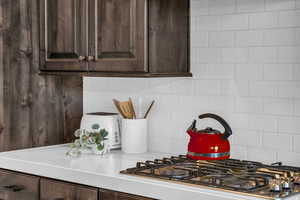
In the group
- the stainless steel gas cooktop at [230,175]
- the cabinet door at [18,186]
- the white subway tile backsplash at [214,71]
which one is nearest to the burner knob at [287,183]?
the stainless steel gas cooktop at [230,175]

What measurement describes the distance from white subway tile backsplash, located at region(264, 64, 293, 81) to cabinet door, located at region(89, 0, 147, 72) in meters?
0.65

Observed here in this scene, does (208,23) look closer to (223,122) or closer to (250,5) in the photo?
(250,5)

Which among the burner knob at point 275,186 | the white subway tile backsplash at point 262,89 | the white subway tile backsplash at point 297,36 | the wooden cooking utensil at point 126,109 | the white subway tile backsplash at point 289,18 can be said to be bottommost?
the burner knob at point 275,186

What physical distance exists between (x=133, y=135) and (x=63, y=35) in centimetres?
76

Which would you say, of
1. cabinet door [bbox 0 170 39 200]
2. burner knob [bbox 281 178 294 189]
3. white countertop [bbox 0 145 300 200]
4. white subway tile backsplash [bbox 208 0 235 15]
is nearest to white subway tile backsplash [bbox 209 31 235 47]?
white subway tile backsplash [bbox 208 0 235 15]

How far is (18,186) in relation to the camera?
312 cm

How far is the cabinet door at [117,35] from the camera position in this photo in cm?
297

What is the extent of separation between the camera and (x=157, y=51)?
3.01 m

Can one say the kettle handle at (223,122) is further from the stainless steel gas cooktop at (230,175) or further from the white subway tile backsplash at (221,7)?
the white subway tile backsplash at (221,7)

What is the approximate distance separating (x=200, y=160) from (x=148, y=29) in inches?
29.7

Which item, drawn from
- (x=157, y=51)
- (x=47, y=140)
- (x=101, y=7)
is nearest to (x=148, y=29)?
(x=157, y=51)

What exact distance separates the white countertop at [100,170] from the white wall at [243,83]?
33 cm

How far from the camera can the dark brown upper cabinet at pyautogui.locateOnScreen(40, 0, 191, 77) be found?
2980 mm

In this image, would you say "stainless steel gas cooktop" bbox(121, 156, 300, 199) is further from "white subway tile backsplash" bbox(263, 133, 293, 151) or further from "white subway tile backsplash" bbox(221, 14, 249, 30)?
"white subway tile backsplash" bbox(221, 14, 249, 30)
